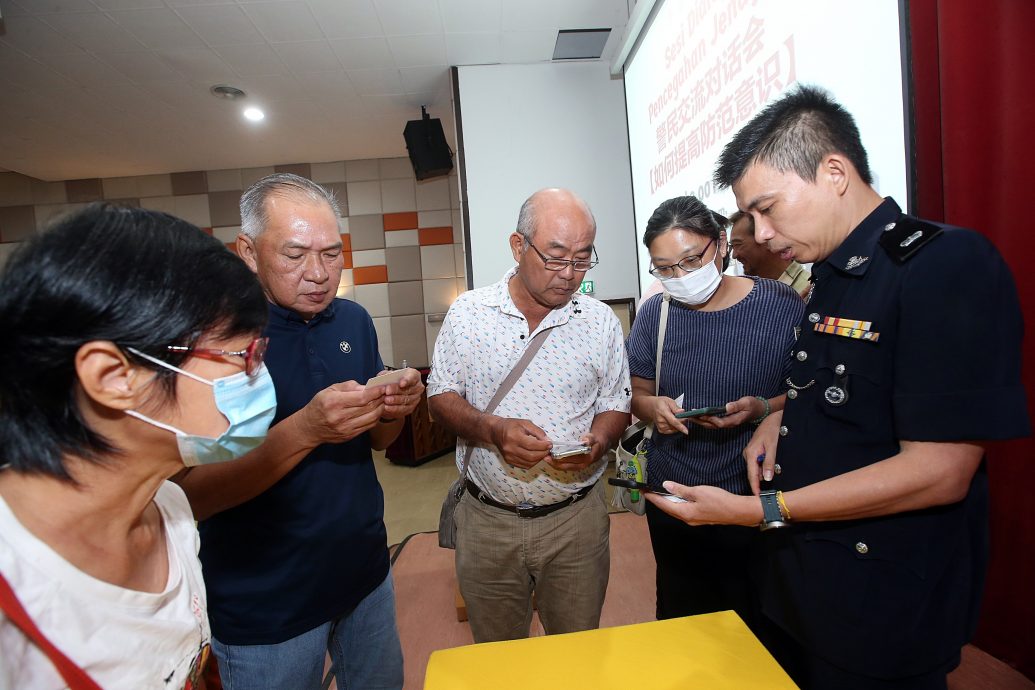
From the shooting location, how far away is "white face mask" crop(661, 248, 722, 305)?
157 cm

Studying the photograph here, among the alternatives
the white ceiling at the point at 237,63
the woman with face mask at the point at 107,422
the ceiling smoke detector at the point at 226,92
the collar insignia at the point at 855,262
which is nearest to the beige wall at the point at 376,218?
the white ceiling at the point at 237,63

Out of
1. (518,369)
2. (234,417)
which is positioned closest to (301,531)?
(234,417)

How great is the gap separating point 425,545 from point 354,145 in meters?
4.83

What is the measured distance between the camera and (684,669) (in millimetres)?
879

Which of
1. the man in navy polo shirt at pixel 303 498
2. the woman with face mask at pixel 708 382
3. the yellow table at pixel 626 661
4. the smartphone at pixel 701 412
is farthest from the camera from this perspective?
the woman with face mask at pixel 708 382

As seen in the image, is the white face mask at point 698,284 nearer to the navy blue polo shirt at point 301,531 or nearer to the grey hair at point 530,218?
the grey hair at point 530,218

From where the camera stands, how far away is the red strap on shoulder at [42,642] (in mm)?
546

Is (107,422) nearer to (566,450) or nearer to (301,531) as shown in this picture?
(301,531)

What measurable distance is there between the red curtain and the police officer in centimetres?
64

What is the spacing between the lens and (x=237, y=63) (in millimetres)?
3863

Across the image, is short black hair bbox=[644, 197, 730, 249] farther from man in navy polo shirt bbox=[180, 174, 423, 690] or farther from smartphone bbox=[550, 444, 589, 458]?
man in navy polo shirt bbox=[180, 174, 423, 690]

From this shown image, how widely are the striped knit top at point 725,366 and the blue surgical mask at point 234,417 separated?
127 centimetres

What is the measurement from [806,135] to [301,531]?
4.90 ft

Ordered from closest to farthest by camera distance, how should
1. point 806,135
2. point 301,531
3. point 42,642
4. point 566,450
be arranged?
point 42,642 < point 806,135 < point 301,531 < point 566,450
